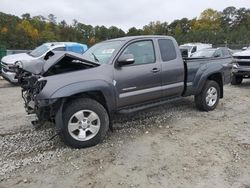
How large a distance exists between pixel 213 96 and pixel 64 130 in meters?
4.22

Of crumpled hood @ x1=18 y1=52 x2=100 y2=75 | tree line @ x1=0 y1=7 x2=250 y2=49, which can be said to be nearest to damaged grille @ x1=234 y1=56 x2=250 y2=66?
crumpled hood @ x1=18 y1=52 x2=100 y2=75

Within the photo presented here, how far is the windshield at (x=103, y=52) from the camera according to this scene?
5.64 meters

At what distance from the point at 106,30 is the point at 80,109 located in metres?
54.5

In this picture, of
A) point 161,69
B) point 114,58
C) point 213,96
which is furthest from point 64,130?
point 213,96

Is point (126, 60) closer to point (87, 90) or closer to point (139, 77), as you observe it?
point (139, 77)

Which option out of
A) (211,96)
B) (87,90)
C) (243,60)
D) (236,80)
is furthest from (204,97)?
(236,80)

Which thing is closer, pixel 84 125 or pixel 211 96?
pixel 84 125

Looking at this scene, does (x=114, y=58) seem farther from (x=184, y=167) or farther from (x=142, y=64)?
(x=184, y=167)

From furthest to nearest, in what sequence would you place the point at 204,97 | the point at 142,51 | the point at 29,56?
1. the point at 29,56
2. the point at 204,97
3. the point at 142,51

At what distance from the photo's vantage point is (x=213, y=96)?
760 cm

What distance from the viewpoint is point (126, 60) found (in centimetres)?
540

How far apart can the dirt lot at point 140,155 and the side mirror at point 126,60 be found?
1.34m

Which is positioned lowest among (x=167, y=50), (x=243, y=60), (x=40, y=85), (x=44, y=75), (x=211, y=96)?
(x=211, y=96)

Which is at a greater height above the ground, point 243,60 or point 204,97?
point 243,60
